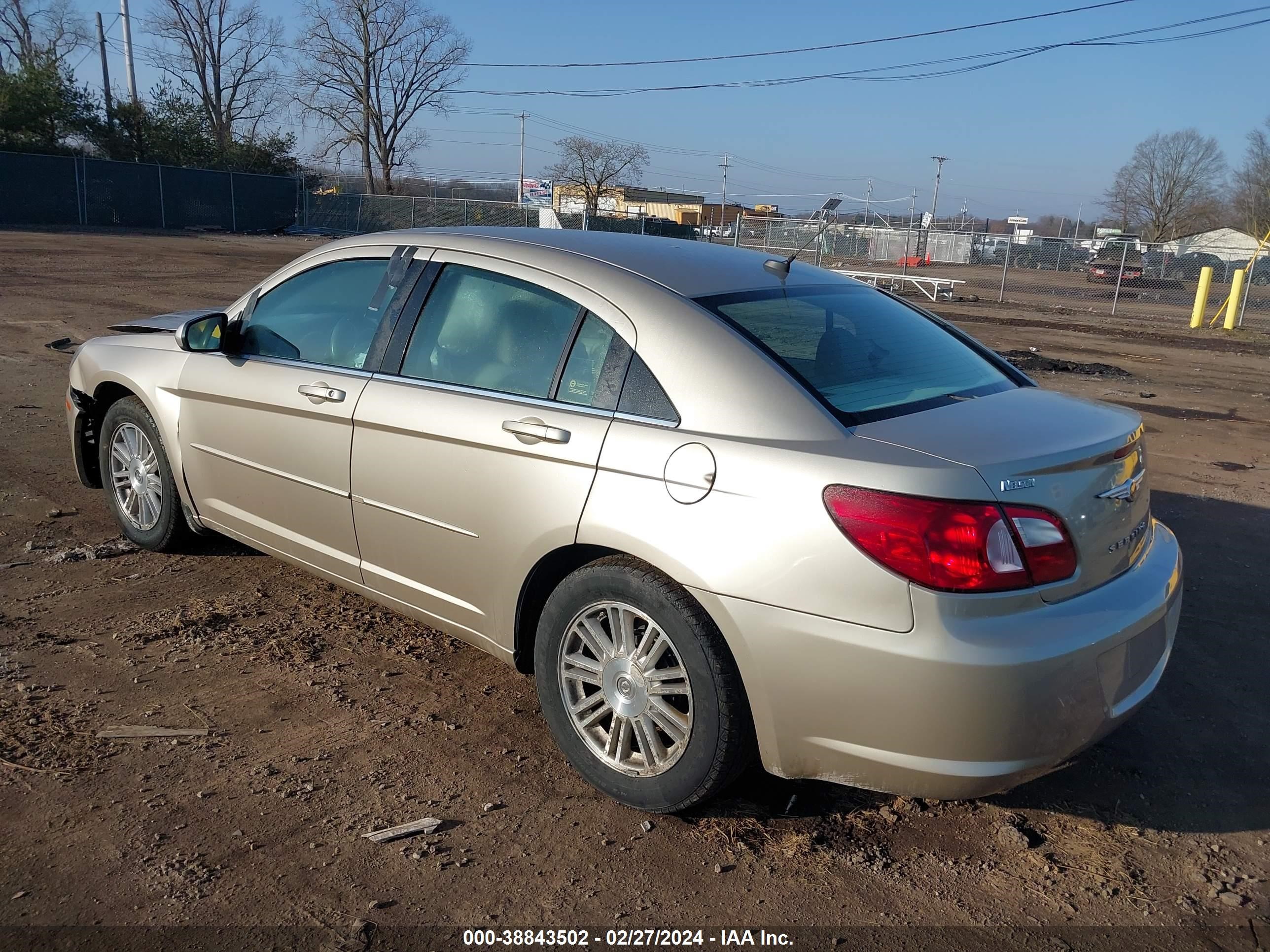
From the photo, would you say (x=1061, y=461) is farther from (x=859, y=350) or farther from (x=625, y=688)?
(x=625, y=688)

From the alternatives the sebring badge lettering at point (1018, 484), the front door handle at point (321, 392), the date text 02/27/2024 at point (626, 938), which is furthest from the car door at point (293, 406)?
the sebring badge lettering at point (1018, 484)

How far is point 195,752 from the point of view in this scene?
10.9 ft

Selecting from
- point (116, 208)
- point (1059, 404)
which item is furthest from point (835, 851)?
point (116, 208)

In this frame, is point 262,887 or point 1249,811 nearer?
point 262,887

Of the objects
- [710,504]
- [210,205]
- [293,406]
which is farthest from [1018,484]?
[210,205]

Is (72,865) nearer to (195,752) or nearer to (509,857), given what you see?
(195,752)

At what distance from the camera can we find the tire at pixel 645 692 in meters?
2.84

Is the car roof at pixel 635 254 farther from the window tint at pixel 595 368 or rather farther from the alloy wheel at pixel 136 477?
the alloy wheel at pixel 136 477

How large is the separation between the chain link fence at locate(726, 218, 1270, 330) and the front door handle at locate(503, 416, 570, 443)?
54.5 feet

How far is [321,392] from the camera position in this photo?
3930 mm

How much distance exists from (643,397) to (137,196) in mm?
41069

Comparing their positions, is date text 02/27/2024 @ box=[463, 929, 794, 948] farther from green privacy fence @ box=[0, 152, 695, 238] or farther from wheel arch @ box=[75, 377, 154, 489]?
green privacy fence @ box=[0, 152, 695, 238]

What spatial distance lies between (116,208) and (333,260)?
1534 inches

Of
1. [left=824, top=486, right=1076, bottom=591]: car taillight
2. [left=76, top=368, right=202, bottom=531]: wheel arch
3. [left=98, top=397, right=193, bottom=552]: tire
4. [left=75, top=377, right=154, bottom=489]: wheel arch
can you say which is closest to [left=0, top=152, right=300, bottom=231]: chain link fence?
[left=75, top=377, right=154, bottom=489]: wheel arch
